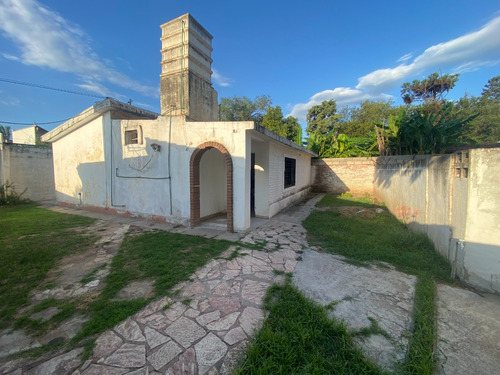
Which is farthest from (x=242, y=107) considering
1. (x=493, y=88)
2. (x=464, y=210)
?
(x=493, y=88)

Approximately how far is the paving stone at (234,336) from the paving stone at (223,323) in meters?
0.09

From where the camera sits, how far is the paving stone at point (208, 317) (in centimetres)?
235

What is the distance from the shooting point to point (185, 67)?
6.16 m

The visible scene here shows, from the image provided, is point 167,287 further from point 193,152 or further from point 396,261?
point 396,261

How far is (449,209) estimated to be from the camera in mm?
3600

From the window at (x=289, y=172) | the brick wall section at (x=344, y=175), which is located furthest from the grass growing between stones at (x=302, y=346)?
the brick wall section at (x=344, y=175)

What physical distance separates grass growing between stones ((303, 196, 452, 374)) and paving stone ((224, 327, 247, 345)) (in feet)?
4.89

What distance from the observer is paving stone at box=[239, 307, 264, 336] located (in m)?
2.26

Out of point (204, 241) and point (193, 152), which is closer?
point (204, 241)

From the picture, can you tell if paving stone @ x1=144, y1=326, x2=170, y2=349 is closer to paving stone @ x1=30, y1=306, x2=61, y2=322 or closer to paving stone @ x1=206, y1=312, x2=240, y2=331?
paving stone @ x1=206, y1=312, x2=240, y2=331

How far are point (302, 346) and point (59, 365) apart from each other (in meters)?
2.23

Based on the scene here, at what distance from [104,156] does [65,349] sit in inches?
286

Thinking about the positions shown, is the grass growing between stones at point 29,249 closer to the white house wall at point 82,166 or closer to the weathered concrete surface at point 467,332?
the white house wall at point 82,166

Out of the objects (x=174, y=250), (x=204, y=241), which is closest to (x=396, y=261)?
(x=204, y=241)
